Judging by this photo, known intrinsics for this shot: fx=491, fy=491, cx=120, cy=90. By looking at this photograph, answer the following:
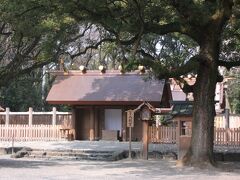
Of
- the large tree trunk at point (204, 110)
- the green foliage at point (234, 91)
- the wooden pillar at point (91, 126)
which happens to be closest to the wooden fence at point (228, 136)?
the large tree trunk at point (204, 110)

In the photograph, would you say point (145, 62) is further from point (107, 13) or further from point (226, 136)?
point (226, 136)

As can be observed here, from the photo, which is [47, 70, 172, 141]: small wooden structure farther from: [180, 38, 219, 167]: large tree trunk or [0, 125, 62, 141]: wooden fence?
[180, 38, 219, 167]: large tree trunk

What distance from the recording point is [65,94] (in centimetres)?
3672

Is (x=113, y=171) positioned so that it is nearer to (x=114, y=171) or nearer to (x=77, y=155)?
(x=114, y=171)

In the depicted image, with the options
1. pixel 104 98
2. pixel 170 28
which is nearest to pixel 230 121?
pixel 104 98

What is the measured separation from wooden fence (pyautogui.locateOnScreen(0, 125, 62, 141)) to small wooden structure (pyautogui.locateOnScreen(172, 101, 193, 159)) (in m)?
13.1

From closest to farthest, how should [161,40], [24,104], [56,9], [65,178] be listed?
[65,178] → [56,9] → [161,40] → [24,104]

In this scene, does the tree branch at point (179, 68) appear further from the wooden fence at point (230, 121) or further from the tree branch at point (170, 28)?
the wooden fence at point (230, 121)

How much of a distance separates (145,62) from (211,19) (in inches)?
131

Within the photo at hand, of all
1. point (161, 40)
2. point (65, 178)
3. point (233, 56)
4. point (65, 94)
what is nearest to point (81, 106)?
point (65, 94)

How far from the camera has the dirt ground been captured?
17.2 metres

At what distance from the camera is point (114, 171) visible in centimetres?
1920

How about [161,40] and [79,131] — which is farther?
[161,40]

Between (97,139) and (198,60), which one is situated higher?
(198,60)
